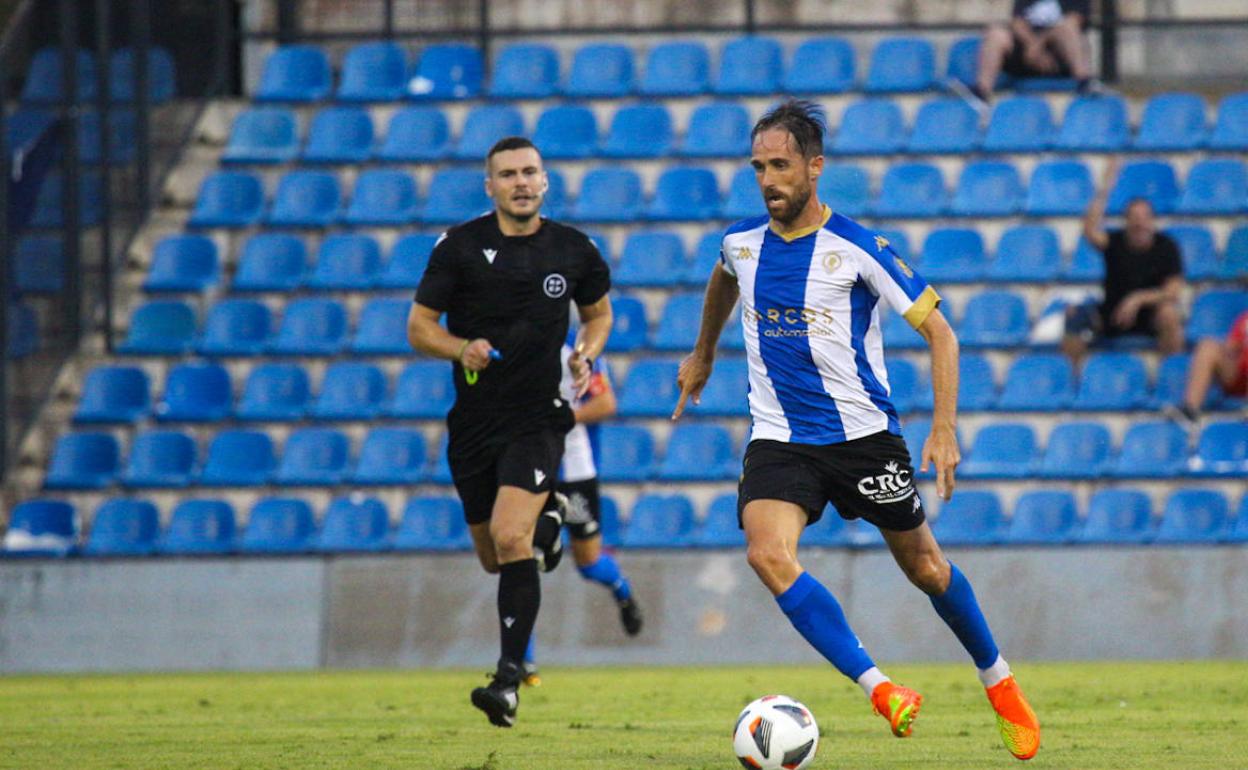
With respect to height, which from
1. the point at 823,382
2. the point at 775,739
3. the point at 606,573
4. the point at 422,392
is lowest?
the point at 606,573

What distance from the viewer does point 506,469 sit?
8.54m

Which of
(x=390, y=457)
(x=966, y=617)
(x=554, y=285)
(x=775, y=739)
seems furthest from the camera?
(x=390, y=457)

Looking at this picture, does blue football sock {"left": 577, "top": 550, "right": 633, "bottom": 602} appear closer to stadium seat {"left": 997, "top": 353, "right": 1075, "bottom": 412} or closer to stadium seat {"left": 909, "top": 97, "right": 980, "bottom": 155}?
stadium seat {"left": 997, "top": 353, "right": 1075, "bottom": 412}

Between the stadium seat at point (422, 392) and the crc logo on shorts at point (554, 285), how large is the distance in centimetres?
631

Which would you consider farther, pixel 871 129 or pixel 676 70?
pixel 676 70

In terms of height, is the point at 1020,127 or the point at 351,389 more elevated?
the point at 1020,127

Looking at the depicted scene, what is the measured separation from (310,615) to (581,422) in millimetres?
3255

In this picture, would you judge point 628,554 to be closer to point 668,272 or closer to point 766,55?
point 668,272

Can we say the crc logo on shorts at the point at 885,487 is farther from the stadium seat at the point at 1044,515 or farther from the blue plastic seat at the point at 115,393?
the blue plastic seat at the point at 115,393

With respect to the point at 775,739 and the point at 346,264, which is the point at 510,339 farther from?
the point at 346,264

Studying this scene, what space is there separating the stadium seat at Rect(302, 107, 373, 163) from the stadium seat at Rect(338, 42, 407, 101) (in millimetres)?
379

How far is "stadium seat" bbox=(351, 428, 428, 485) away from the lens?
14.6m

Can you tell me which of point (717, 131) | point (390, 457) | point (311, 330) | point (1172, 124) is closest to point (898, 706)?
point (390, 457)

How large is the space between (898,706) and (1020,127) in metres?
10.8
